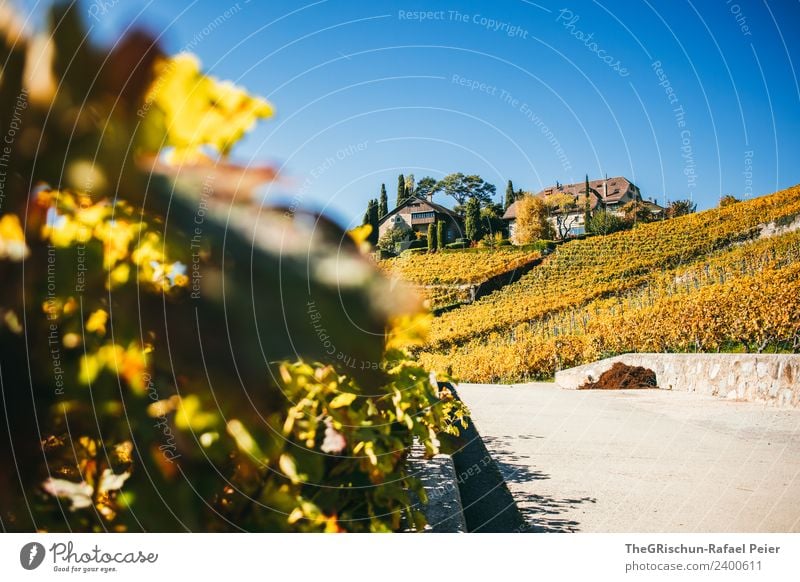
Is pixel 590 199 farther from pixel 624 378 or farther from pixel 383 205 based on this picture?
pixel 624 378

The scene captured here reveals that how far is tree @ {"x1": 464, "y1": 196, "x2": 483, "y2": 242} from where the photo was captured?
2.11 meters

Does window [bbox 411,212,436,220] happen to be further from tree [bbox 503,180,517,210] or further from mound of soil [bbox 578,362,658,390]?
mound of soil [bbox 578,362,658,390]

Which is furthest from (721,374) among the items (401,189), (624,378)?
(401,189)

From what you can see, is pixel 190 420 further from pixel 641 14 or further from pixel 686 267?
pixel 686 267

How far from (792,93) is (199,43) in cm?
239

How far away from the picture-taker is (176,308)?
37.4 inches

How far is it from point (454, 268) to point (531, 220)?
22.3 inches

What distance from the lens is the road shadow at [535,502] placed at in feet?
7.89

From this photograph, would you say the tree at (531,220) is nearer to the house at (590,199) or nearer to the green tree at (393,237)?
the house at (590,199)

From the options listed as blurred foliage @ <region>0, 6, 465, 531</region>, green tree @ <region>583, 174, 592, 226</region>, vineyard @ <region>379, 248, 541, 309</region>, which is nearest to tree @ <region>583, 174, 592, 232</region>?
green tree @ <region>583, 174, 592, 226</region>

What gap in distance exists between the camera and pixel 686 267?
4016mm
